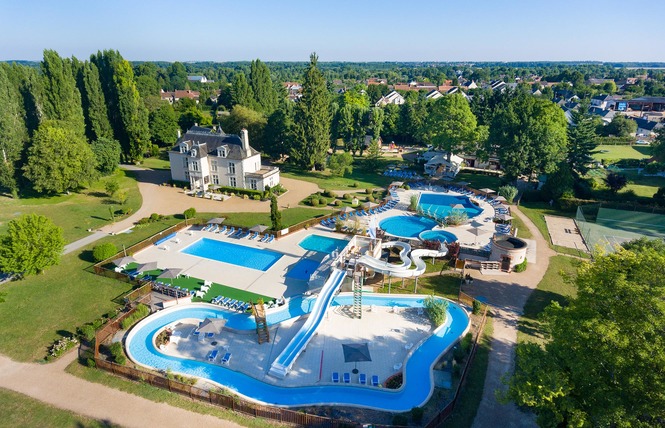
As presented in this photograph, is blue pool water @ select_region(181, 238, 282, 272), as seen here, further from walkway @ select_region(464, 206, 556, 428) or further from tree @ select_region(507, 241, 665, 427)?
tree @ select_region(507, 241, 665, 427)

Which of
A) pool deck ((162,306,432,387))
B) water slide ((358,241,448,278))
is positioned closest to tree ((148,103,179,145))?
pool deck ((162,306,432,387))

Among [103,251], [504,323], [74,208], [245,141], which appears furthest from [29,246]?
[504,323]

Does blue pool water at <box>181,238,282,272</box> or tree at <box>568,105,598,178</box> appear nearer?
blue pool water at <box>181,238,282,272</box>

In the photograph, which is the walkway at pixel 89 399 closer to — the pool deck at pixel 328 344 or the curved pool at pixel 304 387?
the curved pool at pixel 304 387

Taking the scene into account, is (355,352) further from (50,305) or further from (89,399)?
(50,305)

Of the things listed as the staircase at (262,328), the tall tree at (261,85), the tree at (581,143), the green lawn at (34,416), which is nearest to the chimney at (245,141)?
the tall tree at (261,85)

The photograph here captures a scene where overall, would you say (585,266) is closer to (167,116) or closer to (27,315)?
(27,315)

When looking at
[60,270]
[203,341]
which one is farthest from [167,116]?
[203,341]
